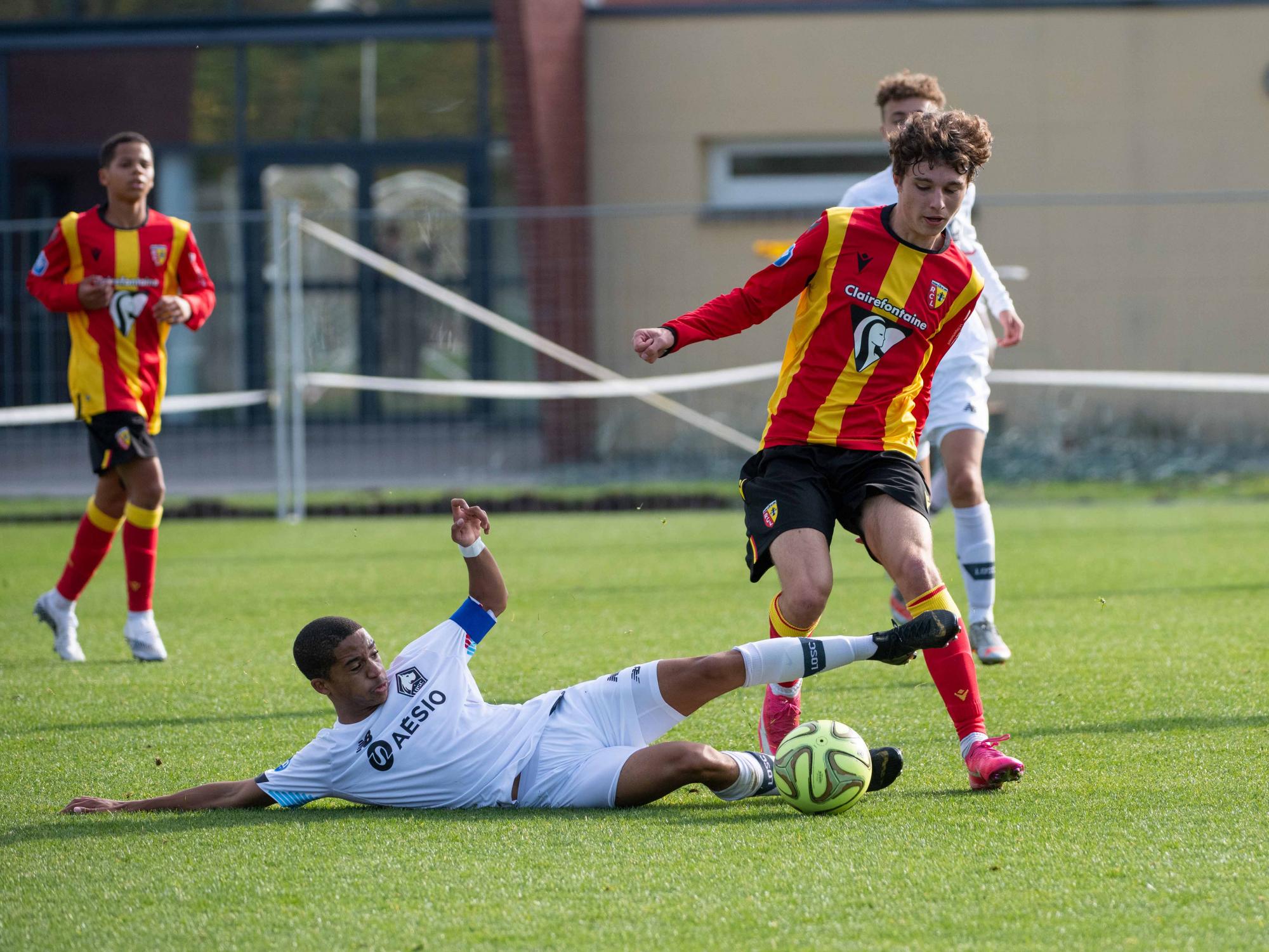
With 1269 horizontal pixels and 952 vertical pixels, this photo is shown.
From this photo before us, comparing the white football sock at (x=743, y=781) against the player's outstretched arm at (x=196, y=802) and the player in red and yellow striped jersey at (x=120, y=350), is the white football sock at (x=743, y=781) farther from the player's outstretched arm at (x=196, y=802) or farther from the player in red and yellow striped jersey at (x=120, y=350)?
the player in red and yellow striped jersey at (x=120, y=350)

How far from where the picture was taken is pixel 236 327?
1580 centimetres

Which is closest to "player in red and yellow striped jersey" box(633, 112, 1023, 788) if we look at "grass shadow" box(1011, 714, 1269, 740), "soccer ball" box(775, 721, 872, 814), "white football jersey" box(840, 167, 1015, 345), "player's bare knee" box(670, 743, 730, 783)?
"soccer ball" box(775, 721, 872, 814)

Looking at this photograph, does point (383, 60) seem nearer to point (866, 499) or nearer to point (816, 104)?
point (816, 104)

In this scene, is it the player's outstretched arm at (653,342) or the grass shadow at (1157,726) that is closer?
the player's outstretched arm at (653,342)

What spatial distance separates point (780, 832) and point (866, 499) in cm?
100

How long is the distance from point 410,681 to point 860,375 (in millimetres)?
1486

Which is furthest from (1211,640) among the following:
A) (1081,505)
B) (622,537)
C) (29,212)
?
(29,212)

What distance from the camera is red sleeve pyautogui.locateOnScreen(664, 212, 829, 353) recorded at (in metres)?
4.14

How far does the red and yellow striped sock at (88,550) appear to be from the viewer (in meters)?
6.24

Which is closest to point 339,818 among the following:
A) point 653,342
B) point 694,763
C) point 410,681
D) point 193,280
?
point 410,681

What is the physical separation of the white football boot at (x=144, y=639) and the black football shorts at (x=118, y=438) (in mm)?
633

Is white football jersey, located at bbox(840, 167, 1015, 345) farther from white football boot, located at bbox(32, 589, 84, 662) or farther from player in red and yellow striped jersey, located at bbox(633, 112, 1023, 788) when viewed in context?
white football boot, located at bbox(32, 589, 84, 662)

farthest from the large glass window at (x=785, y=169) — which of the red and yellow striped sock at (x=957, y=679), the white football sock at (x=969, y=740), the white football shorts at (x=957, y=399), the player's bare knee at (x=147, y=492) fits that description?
the white football sock at (x=969, y=740)

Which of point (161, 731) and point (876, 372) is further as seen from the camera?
point (161, 731)
